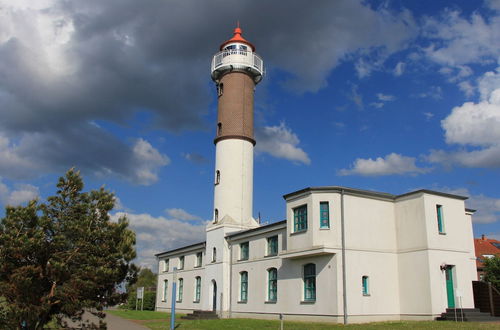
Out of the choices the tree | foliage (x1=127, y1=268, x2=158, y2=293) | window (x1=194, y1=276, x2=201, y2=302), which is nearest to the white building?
window (x1=194, y1=276, x2=201, y2=302)

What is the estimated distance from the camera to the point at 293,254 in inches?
916

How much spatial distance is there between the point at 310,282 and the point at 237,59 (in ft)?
59.2

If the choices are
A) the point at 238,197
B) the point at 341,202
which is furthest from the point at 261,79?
the point at 341,202

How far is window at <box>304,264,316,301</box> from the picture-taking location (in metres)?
23.2

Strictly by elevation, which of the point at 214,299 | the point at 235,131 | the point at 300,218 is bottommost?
the point at 214,299

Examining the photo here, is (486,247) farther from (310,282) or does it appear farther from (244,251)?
(310,282)

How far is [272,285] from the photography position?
26.5 metres

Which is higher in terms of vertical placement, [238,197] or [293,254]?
[238,197]

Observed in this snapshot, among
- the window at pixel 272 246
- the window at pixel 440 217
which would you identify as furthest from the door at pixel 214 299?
the window at pixel 440 217

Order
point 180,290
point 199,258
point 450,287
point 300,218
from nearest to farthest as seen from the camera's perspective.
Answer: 1. point 450,287
2. point 300,218
3. point 199,258
4. point 180,290

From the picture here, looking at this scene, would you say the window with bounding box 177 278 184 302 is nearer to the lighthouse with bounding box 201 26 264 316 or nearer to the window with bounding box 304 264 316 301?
the lighthouse with bounding box 201 26 264 316

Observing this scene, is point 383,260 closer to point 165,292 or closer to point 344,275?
point 344,275

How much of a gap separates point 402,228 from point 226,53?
18822 mm

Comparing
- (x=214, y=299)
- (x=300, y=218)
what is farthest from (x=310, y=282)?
(x=214, y=299)
